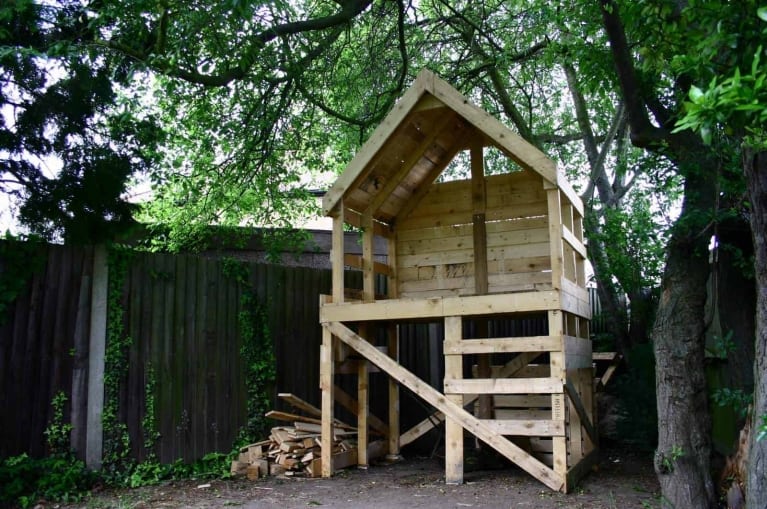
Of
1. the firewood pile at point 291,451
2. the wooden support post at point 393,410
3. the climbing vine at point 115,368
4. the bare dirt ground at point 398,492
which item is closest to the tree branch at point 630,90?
the bare dirt ground at point 398,492

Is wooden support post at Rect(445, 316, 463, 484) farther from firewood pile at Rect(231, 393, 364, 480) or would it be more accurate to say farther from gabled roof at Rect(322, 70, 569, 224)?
gabled roof at Rect(322, 70, 569, 224)

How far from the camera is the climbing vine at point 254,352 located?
9.41 metres

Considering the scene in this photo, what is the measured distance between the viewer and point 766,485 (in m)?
4.70

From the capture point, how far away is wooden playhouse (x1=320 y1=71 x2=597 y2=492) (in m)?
7.96

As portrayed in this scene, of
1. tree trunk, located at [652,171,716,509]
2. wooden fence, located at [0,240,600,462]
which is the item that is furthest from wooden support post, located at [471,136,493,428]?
tree trunk, located at [652,171,716,509]

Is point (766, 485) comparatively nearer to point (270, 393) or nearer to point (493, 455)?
point (493, 455)

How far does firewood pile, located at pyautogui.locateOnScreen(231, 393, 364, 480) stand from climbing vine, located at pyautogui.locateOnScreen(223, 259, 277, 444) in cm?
31

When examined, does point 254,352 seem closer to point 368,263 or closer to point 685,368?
point 368,263

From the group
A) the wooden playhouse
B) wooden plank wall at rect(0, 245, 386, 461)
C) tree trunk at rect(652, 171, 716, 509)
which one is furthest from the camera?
the wooden playhouse

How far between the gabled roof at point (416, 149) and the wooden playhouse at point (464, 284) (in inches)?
0.7

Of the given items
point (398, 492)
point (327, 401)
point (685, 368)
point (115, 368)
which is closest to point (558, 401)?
point (685, 368)

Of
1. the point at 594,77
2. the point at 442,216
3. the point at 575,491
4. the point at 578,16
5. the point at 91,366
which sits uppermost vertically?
the point at 578,16

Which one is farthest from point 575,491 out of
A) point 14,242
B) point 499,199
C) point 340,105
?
point 340,105

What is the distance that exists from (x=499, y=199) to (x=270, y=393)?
404cm
